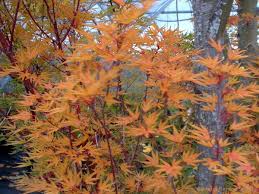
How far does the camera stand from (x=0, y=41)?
1488mm

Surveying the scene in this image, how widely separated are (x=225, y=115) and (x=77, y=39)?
883 millimetres

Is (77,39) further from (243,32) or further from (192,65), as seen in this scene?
(243,32)

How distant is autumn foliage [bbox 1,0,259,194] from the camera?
1038 mm

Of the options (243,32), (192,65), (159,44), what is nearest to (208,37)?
(192,65)

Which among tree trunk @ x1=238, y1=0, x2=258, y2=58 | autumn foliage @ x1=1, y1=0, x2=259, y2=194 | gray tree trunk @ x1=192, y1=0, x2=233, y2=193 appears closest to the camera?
autumn foliage @ x1=1, y1=0, x2=259, y2=194

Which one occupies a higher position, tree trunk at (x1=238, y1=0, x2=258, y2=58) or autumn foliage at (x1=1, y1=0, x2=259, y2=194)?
tree trunk at (x1=238, y1=0, x2=258, y2=58)

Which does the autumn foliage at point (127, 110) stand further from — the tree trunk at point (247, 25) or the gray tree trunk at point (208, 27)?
the tree trunk at point (247, 25)

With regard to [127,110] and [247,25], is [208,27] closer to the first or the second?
[127,110]

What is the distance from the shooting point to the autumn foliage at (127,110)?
1038 mm

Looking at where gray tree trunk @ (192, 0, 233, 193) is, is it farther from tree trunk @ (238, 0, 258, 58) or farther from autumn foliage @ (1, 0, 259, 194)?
tree trunk @ (238, 0, 258, 58)

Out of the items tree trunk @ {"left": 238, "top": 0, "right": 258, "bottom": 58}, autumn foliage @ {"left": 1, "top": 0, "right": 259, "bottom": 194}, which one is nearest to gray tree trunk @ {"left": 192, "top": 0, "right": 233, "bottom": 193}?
autumn foliage @ {"left": 1, "top": 0, "right": 259, "bottom": 194}

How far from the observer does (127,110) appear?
1.28m

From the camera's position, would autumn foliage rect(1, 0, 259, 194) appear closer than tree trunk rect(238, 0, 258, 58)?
Yes

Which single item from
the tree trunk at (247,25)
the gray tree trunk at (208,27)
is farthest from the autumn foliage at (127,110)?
the tree trunk at (247,25)
